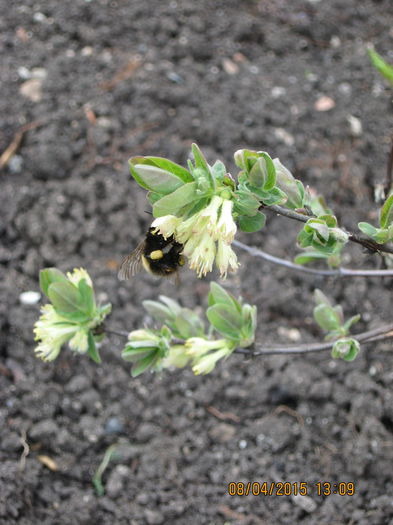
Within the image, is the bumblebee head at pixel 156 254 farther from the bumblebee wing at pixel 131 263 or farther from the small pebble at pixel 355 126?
the small pebble at pixel 355 126

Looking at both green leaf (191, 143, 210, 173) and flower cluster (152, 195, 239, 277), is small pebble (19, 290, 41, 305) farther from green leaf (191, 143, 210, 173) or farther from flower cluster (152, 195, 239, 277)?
green leaf (191, 143, 210, 173)

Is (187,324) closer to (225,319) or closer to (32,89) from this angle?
(225,319)

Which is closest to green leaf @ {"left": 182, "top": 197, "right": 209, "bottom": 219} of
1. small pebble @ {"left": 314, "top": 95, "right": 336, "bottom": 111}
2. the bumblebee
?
the bumblebee

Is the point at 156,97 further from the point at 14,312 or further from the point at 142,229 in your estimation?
the point at 14,312

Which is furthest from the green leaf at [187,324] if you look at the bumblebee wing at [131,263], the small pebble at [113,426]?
the small pebble at [113,426]

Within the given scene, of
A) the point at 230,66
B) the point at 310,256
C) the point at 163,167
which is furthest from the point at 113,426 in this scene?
the point at 230,66
